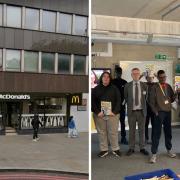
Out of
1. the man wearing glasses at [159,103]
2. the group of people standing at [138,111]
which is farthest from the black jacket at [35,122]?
the man wearing glasses at [159,103]

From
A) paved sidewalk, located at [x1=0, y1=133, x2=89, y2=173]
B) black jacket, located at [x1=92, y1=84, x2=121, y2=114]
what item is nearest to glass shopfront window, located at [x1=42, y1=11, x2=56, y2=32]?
paved sidewalk, located at [x1=0, y1=133, x2=89, y2=173]

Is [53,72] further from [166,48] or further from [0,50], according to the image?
[166,48]

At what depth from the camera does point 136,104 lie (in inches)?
180

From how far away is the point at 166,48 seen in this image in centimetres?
744

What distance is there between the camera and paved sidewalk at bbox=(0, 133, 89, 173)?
66.8 inches

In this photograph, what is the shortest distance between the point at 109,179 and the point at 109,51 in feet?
13.0

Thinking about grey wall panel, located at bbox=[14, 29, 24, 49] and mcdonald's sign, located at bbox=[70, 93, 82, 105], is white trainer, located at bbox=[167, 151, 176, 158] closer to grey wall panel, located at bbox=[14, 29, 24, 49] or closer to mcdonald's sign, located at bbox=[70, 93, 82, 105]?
mcdonald's sign, located at bbox=[70, 93, 82, 105]

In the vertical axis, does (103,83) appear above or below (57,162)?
above

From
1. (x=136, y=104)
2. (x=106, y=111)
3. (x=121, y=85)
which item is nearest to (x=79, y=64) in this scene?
(x=106, y=111)

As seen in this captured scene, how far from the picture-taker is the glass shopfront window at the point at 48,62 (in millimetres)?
1541

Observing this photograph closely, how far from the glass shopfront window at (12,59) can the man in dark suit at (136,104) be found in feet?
9.73

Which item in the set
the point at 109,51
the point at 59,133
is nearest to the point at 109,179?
the point at 59,133

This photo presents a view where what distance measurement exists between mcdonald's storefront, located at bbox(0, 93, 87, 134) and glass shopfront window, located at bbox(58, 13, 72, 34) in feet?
0.88

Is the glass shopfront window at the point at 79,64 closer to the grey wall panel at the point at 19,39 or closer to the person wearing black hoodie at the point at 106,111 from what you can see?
the grey wall panel at the point at 19,39
